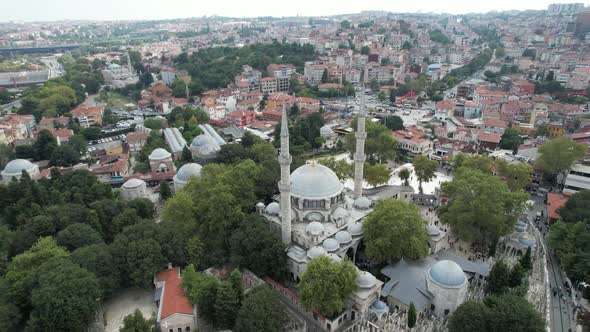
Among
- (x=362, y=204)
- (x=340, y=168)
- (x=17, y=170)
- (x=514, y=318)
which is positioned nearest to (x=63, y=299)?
(x=362, y=204)

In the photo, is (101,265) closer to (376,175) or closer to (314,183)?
(314,183)

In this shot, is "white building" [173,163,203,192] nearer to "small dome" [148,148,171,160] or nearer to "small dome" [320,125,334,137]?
"small dome" [148,148,171,160]

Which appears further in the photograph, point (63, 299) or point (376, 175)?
point (376, 175)

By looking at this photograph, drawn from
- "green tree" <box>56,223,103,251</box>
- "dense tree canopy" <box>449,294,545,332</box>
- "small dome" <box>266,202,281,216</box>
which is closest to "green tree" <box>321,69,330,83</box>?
"small dome" <box>266,202,281,216</box>

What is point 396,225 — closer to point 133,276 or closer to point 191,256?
point 191,256

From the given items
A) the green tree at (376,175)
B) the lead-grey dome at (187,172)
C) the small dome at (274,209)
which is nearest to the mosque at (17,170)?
the lead-grey dome at (187,172)
